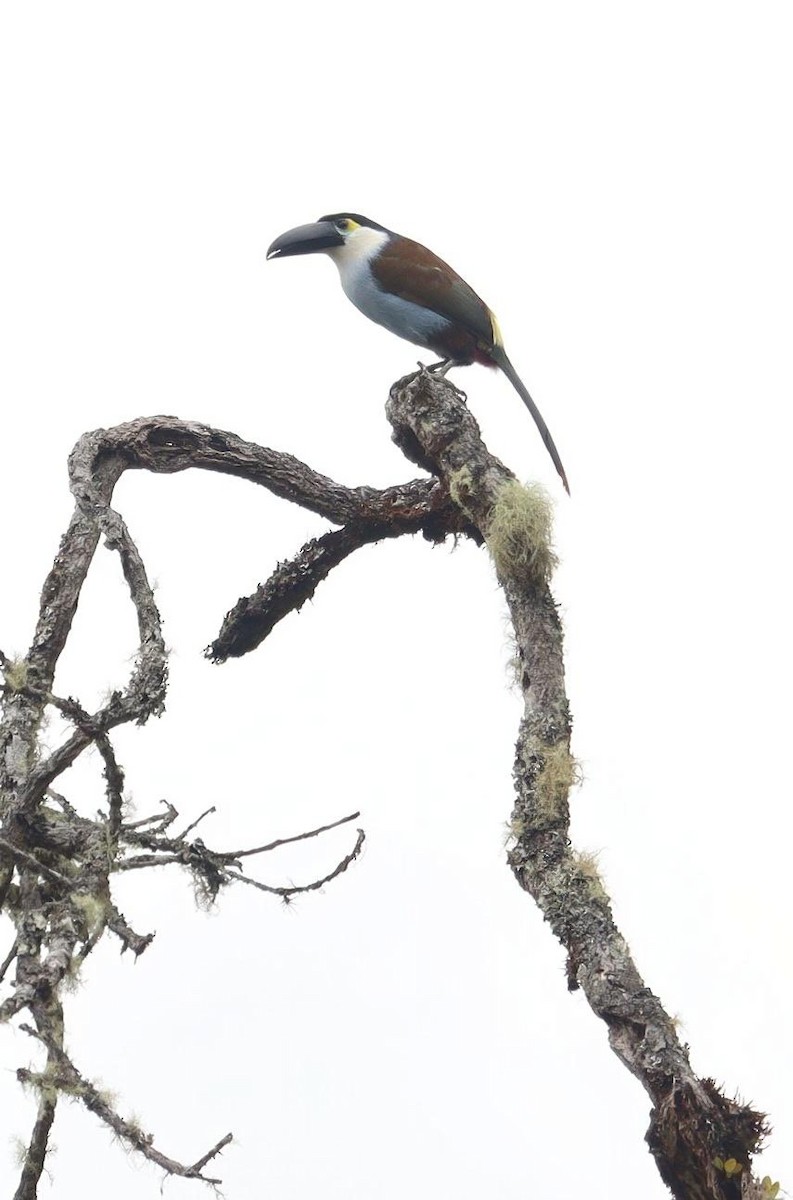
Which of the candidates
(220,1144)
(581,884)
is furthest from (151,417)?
(220,1144)

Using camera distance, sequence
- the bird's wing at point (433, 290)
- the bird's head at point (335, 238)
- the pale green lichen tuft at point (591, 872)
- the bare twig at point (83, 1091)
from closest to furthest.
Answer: the bare twig at point (83, 1091), the pale green lichen tuft at point (591, 872), the bird's wing at point (433, 290), the bird's head at point (335, 238)

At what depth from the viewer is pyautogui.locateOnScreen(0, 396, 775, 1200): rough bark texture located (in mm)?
1996

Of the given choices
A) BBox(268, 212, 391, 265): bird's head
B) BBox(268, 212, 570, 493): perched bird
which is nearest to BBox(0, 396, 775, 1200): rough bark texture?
BBox(268, 212, 570, 493): perched bird

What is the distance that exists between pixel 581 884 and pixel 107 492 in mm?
1294

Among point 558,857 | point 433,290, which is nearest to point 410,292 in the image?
point 433,290

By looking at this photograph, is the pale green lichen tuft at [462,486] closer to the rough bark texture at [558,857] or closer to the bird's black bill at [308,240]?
the rough bark texture at [558,857]

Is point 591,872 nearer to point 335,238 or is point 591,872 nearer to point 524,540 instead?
point 524,540

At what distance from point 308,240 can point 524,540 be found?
1105mm

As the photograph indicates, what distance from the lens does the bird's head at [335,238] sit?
11.0 ft

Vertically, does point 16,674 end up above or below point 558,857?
above

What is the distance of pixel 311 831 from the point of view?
216cm

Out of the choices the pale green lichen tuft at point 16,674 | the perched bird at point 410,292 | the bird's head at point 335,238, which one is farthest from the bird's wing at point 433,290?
the pale green lichen tuft at point 16,674

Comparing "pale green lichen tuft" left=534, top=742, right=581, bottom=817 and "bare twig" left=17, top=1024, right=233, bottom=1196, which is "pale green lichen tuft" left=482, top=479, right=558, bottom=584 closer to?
"pale green lichen tuft" left=534, top=742, right=581, bottom=817

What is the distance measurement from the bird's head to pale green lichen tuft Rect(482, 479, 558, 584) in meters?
0.92
